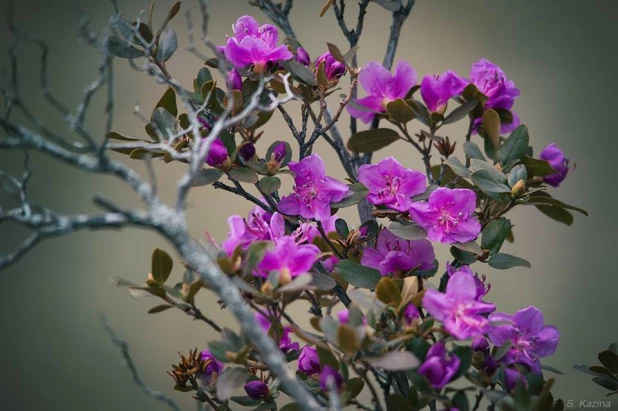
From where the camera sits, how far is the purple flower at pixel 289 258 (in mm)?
750

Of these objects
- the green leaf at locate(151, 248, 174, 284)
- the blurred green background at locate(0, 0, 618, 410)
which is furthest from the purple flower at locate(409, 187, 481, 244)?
the blurred green background at locate(0, 0, 618, 410)

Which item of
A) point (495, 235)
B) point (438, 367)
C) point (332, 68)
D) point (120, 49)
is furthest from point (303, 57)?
point (438, 367)

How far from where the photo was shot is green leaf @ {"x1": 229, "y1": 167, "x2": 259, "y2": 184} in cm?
88

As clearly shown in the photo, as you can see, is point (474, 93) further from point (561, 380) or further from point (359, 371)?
point (561, 380)

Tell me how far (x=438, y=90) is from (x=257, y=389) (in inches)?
19.4

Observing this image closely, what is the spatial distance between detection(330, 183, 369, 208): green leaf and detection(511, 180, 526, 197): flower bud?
7.8 inches

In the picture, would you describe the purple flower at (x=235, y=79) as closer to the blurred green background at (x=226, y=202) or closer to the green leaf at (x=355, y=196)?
the green leaf at (x=355, y=196)

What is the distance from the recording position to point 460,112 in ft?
3.23

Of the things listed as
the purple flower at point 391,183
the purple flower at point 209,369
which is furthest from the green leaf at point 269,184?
the purple flower at point 209,369

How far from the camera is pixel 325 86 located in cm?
94

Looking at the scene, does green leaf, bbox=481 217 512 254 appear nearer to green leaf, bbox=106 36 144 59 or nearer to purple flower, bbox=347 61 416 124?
purple flower, bbox=347 61 416 124

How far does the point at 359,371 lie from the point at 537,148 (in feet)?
6.02

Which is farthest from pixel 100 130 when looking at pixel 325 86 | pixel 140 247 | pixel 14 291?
pixel 325 86

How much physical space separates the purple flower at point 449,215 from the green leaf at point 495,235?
0.16ft
